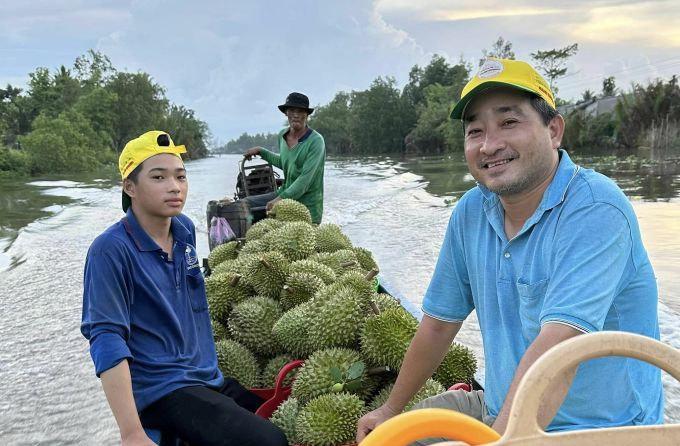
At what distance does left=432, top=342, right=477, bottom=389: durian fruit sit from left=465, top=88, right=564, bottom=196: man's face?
1.32m

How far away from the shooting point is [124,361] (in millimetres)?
2379

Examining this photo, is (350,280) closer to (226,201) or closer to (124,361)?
(124,361)

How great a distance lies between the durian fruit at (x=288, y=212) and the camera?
18.8 ft

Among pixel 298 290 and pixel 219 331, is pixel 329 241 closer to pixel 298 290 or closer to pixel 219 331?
pixel 298 290

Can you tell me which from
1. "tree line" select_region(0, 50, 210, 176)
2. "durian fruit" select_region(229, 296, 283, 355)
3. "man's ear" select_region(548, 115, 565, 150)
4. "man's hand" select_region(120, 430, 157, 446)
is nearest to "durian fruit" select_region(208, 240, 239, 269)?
"durian fruit" select_region(229, 296, 283, 355)

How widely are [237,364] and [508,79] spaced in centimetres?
228

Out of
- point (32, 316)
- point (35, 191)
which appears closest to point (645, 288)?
point (32, 316)

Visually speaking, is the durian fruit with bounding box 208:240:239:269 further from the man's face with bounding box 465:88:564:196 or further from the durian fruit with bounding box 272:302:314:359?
the man's face with bounding box 465:88:564:196

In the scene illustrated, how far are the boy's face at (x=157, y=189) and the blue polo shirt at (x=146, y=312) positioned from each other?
9 cm

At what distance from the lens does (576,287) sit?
1.68 m

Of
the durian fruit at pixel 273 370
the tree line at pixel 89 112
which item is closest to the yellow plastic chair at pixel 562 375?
the durian fruit at pixel 273 370

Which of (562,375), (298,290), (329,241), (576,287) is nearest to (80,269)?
(329,241)

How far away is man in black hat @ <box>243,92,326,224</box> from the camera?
6590 mm

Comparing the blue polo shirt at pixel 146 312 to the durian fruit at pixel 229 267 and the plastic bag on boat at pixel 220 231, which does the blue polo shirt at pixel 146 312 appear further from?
the plastic bag on boat at pixel 220 231
